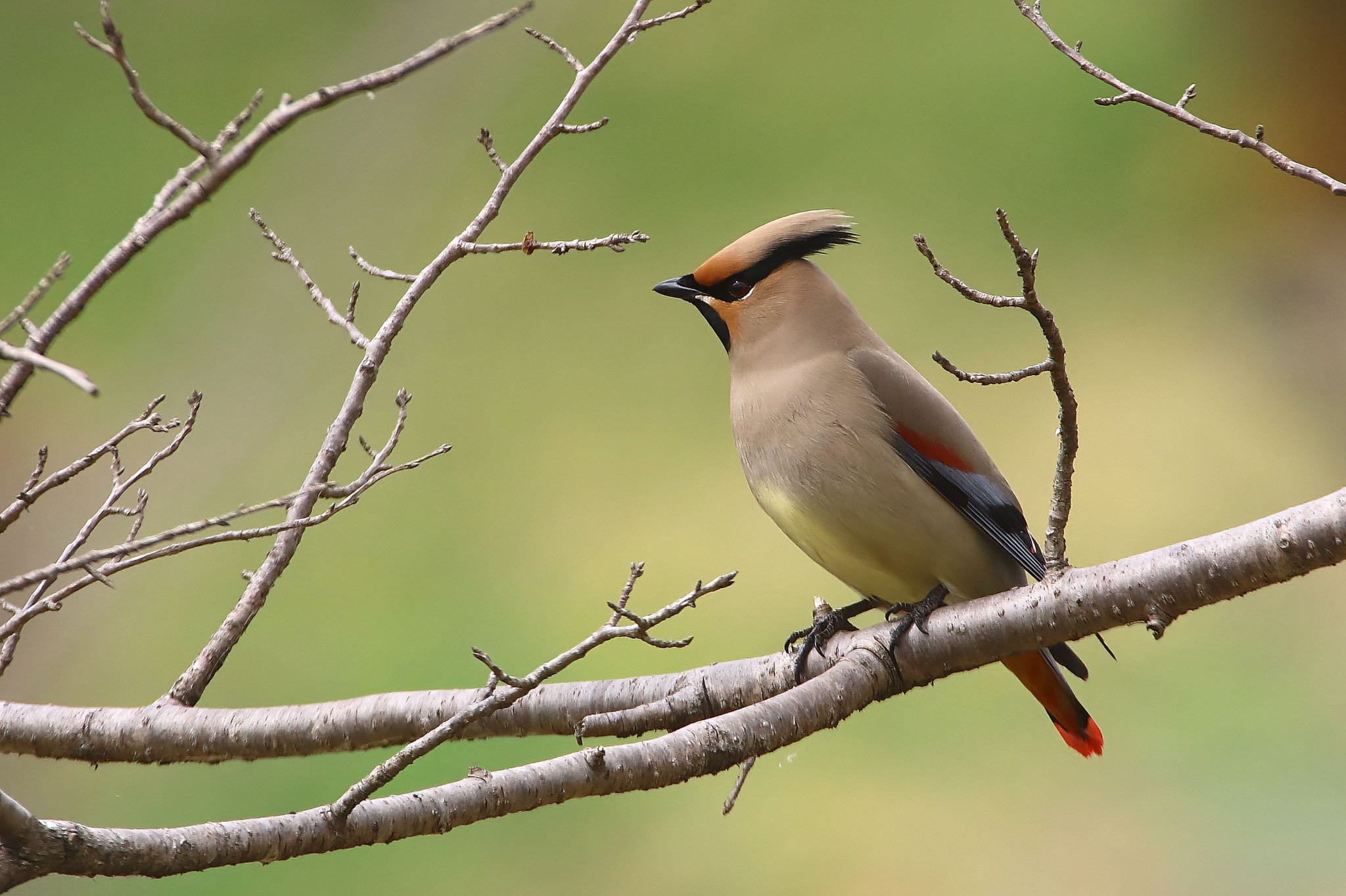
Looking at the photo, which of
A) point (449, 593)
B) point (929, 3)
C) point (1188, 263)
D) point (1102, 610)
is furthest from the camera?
point (929, 3)

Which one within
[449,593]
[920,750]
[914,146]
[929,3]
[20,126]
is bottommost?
[920,750]

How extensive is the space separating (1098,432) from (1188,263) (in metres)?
0.85

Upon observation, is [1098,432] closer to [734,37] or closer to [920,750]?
[920,750]

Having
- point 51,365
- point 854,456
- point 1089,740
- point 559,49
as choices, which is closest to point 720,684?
point 854,456

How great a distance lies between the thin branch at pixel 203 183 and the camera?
121 cm

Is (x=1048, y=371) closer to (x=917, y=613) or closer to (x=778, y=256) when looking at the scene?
(x=917, y=613)

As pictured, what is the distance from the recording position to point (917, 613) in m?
2.02

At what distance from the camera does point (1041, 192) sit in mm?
5062

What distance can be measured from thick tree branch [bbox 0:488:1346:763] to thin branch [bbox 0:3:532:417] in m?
0.75

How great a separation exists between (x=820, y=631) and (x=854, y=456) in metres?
0.34

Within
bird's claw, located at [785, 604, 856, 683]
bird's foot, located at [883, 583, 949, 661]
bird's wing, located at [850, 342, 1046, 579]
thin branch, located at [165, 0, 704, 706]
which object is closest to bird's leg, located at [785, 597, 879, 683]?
bird's claw, located at [785, 604, 856, 683]

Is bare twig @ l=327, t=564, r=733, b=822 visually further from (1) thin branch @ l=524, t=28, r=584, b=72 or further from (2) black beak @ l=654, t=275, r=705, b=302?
(2) black beak @ l=654, t=275, r=705, b=302

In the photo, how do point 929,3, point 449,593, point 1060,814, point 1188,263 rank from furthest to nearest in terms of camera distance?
point 929,3 < point 1188,263 < point 449,593 < point 1060,814

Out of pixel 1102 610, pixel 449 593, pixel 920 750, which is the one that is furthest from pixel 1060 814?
pixel 1102 610
